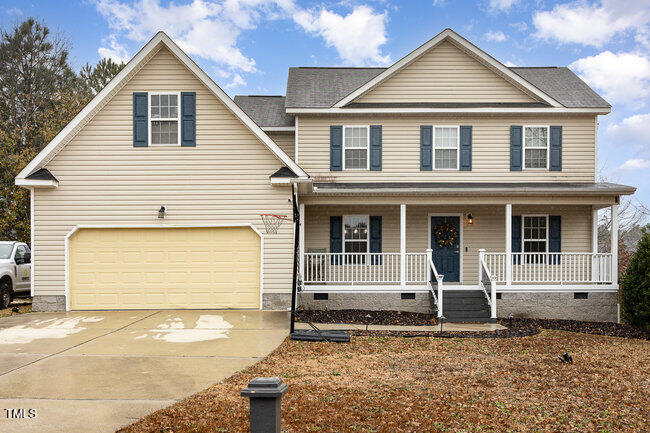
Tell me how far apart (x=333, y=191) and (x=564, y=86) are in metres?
9.54

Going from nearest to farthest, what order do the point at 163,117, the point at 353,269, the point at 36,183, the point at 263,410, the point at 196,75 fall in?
the point at 263,410
the point at 36,183
the point at 196,75
the point at 163,117
the point at 353,269

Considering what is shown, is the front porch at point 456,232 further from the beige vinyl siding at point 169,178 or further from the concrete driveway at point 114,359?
the concrete driveway at point 114,359

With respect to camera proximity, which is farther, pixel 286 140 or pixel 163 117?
pixel 286 140

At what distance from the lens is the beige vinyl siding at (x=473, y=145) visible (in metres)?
15.3

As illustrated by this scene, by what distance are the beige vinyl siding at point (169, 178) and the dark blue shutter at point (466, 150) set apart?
6.21m

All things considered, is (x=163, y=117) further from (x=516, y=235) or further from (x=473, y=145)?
(x=516, y=235)

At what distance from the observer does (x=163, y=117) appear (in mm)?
12609

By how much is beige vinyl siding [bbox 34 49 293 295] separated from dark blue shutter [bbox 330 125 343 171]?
3.21m

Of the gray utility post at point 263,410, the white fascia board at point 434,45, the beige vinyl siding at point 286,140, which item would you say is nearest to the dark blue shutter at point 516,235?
the white fascia board at point 434,45

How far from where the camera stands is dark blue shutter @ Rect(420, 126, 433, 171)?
1527 centimetres

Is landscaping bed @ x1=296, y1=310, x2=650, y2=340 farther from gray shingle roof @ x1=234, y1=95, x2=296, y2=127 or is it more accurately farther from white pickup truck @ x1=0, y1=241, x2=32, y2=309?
white pickup truck @ x1=0, y1=241, x2=32, y2=309

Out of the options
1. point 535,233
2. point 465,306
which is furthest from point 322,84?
point 465,306

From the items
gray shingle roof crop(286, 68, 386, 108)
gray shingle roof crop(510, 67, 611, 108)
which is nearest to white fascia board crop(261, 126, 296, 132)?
gray shingle roof crop(286, 68, 386, 108)

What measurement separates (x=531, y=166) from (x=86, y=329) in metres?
13.4
